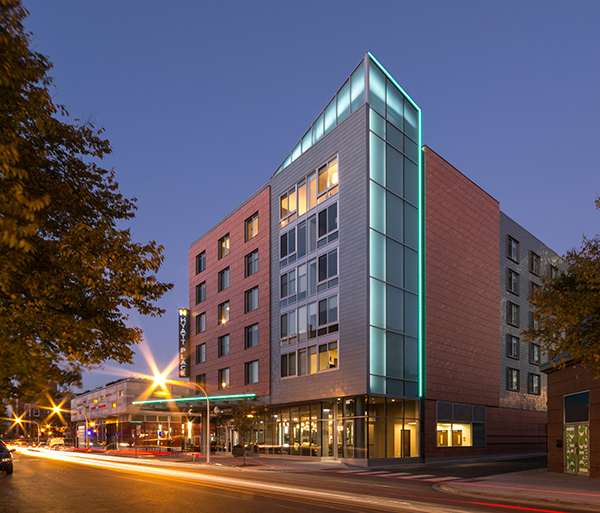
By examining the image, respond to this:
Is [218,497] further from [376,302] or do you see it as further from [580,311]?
[376,302]

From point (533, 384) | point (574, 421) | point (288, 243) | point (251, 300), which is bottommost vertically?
point (533, 384)

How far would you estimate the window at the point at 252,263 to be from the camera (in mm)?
54106

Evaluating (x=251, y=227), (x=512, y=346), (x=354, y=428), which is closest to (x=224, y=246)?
(x=251, y=227)

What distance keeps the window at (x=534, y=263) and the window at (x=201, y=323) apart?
34210 mm

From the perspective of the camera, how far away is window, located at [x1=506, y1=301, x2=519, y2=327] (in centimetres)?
5454

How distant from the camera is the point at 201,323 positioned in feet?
211

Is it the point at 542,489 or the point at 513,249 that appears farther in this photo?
the point at 513,249

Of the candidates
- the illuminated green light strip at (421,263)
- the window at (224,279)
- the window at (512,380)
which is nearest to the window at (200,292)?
the window at (224,279)

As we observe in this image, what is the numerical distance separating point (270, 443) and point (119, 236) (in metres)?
41.3

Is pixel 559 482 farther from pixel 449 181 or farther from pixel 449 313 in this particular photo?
pixel 449 181

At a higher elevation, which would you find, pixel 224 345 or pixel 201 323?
pixel 201 323

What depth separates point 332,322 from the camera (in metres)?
42.1

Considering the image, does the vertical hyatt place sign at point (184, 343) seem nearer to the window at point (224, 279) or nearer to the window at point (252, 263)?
the window at point (224, 279)

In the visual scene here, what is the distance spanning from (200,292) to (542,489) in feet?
160
